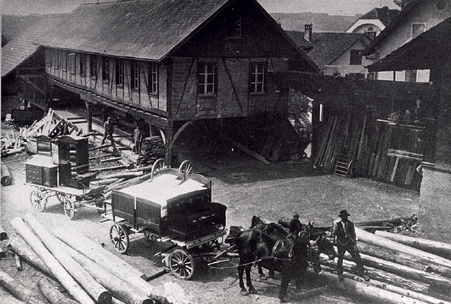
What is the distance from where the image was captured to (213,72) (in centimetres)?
1975

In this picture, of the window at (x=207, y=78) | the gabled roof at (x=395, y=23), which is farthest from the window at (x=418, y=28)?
the window at (x=207, y=78)

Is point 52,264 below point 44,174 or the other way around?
below

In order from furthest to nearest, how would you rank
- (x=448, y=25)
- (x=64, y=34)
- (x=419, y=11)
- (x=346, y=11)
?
(x=64, y=34), (x=419, y=11), (x=346, y=11), (x=448, y=25)

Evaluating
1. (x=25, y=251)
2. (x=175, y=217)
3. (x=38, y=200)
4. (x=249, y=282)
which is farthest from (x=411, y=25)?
(x=25, y=251)

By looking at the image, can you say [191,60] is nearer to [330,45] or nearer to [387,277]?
[387,277]

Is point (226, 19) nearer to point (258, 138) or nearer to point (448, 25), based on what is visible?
point (258, 138)

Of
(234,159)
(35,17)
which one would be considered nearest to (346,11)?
(234,159)

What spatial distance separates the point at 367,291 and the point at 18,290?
6847 millimetres

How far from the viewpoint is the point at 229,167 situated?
2000 cm

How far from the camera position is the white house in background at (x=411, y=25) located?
1532 centimetres

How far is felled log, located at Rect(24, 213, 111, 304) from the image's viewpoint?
371 inches

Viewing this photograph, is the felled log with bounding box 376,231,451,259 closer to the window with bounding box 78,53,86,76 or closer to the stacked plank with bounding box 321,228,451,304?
the stacked plank with bounding box 321,228,451,304

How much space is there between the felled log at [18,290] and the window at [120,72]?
12.7 metres

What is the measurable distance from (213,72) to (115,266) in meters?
11.0
